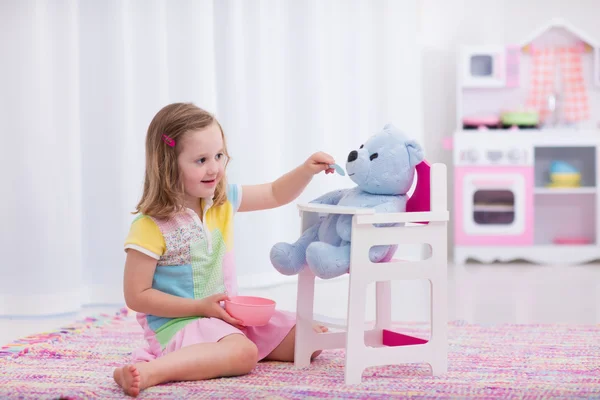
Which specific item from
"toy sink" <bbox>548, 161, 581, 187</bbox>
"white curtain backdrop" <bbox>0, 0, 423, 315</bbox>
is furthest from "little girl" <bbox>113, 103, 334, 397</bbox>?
"toy sink" <bbox>548, 161, 581, 187</bbox>

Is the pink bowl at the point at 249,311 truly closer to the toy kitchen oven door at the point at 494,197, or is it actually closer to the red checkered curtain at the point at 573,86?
the toy kitchen oven door at the point at 494,197

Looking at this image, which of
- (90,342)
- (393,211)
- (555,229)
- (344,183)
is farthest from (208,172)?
(555,229)

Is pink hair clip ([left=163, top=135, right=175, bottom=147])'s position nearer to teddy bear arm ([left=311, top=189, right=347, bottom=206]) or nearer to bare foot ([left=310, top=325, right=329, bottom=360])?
teddy bear arm ([left=311, top=189, right=347, bottom=206])

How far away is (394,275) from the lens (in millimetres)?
1359

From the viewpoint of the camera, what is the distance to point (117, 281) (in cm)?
247

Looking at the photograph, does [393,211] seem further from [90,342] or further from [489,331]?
[90,342]

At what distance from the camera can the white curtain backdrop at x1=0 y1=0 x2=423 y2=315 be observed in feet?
7.48

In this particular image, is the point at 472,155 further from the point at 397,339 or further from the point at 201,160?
the point at 201,160

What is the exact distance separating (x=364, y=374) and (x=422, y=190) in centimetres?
36

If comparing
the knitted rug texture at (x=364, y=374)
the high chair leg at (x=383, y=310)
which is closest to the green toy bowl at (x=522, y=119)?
the knitted rug texture at (x=364, y=374)

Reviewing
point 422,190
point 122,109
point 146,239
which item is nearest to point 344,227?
point 422,190

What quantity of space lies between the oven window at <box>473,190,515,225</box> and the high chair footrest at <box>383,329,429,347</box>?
2134 mm

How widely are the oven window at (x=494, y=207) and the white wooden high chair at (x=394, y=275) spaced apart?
7.13 feet

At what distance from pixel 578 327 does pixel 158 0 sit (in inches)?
64.0
